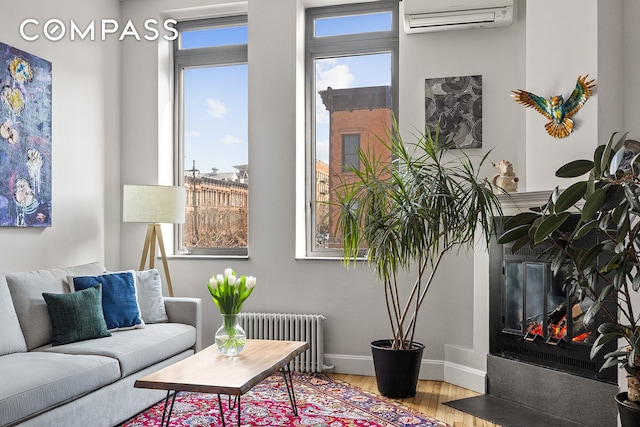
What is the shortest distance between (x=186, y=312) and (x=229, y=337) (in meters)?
1.19

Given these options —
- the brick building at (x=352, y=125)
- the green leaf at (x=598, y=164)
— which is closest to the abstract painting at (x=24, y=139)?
the brick building at (x=352, y=125)

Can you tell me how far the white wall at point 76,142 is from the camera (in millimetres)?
3994

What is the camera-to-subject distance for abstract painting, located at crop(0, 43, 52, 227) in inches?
Answer: 150

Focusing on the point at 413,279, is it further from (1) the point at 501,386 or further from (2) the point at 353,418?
(2) the point at 353,418

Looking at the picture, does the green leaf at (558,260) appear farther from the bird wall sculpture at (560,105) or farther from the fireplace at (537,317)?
the bird wall sculpture at (560,105)

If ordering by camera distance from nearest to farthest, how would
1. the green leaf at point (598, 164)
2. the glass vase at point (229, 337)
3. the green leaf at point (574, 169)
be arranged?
the green leaf at point (598, 164), the green leaf at point (574, 169), the glass vase at point (229, 337)

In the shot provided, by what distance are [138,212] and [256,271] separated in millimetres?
1028

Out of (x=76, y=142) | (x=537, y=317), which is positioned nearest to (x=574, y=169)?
(x=537, y=317)

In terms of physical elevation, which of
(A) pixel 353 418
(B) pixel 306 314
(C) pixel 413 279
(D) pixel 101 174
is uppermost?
(D) pixel 101 174

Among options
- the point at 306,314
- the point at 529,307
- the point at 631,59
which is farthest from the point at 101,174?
the point at 631,59

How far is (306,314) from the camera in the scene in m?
4.68

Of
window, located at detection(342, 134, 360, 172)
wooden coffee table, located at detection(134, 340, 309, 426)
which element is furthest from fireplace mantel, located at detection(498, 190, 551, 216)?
wooden coffee table, located at detection(134, 340, 309, 426)

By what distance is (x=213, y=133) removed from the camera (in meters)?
5.21

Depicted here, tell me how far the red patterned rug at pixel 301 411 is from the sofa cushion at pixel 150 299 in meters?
0.60
